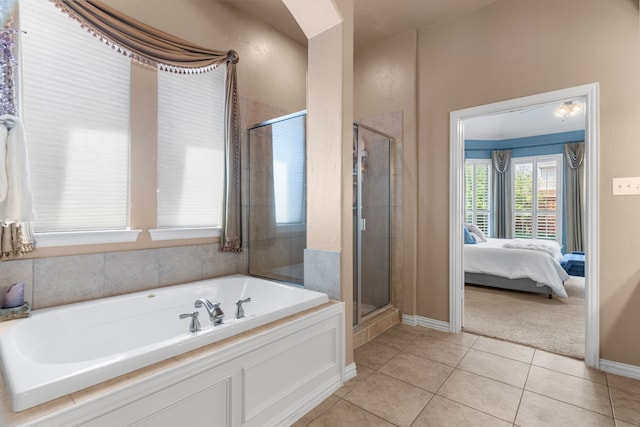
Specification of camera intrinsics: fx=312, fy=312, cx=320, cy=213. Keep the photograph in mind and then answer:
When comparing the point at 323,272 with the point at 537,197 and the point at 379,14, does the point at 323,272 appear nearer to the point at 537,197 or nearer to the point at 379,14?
the point at 379,14

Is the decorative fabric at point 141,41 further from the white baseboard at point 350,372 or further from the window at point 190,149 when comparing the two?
the white baseboard at point 350,372

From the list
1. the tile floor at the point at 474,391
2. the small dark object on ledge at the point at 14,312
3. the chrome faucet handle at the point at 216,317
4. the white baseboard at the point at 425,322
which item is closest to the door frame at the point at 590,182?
the tile floor at the point at 474,391

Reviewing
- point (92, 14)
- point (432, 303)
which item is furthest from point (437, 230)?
point (92, 14)

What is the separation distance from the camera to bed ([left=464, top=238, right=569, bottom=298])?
3.91 m

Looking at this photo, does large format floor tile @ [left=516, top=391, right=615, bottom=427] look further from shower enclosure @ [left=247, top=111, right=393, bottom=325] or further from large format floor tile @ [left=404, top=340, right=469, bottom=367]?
shower enclosure @ [left=247, top=111, right=393, bottom=325]

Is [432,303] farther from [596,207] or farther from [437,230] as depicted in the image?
[596,207]

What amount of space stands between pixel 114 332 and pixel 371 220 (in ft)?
7.01

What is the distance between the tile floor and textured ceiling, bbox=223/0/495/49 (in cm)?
298

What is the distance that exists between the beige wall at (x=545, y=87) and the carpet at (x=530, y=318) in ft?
1.48

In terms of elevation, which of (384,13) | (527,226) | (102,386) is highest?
(384,13)

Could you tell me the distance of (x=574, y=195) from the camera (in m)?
6.18

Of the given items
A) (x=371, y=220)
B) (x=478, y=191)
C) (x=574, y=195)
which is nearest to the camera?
(x=371, y=220)

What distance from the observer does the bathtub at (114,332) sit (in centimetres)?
104

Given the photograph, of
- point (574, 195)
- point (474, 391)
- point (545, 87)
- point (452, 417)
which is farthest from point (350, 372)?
point (574, 195)
